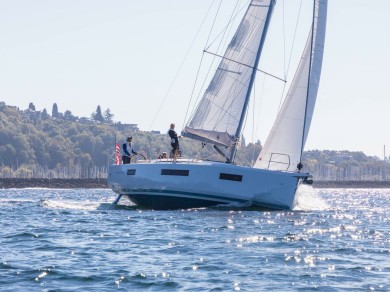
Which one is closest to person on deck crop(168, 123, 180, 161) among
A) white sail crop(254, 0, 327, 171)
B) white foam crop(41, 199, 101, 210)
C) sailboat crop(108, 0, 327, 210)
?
sailboat crop(108, 0, 327, 210)

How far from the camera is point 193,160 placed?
3331 centimetres

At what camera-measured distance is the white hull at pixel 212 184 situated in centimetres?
3177

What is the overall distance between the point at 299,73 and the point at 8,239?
1610cm

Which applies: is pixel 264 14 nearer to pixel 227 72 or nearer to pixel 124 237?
pixel 227 72

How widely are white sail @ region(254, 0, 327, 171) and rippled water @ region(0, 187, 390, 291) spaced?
13.3 feet

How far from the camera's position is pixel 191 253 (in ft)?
66.5

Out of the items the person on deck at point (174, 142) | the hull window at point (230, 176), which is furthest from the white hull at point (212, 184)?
the person on deck at point (174, 142)

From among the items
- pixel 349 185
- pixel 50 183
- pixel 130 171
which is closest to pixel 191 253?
pixel 130 171

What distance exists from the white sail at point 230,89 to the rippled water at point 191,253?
465 centimetres

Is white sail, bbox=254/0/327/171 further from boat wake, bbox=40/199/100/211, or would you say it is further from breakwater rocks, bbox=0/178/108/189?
breakwater rocks, bbox=0/178/108/189

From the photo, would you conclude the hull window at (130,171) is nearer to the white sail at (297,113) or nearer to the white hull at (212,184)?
the white hull at (212,184)

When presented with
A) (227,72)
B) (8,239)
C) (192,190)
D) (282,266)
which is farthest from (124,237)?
(227,72)

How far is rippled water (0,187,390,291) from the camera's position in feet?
54.6

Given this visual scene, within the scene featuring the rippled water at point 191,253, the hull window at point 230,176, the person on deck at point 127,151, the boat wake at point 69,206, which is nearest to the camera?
the rippled water at point 191,253
